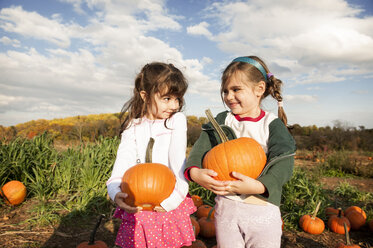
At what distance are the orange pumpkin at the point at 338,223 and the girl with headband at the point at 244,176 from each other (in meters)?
2.48

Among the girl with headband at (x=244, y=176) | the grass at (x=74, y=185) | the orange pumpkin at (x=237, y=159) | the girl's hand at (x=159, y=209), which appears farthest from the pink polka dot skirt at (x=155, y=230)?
the grass at (x=74, y=185)

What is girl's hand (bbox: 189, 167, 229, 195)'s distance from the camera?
1.62 m

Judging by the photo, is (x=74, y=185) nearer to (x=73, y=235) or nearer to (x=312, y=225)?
(x=73, y=235)

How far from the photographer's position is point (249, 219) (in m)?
1.72

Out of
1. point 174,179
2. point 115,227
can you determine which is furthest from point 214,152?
point 115,227

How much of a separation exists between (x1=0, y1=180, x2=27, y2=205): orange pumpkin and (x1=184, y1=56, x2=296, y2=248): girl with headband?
11.8ft

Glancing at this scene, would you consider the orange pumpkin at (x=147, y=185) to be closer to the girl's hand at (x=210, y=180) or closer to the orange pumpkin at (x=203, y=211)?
the girl's hand at (x=210, y=180)

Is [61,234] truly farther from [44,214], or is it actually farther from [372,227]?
[372,227]

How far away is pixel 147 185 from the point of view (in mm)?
1817

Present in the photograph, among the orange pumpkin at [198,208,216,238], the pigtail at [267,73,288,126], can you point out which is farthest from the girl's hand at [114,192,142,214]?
the orange pumpkin at [198,208,216,238]

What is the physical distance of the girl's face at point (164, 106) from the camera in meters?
2.08

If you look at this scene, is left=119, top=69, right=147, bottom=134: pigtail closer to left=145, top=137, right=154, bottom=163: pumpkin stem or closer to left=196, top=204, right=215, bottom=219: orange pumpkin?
left=145, top=137, right=154, bottom=163: pumpkin stem

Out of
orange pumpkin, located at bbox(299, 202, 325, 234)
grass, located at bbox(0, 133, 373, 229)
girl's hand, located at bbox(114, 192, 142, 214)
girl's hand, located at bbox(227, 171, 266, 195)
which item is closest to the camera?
girl's hand, located at bbox(227, 171, 266, 195)

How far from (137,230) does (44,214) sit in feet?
7.81
